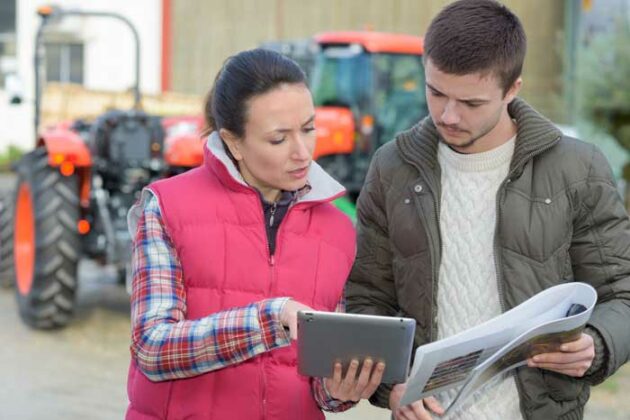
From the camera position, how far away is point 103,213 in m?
7.78

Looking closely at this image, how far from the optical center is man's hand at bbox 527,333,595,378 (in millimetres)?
2354

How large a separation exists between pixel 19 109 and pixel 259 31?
4.74 metres

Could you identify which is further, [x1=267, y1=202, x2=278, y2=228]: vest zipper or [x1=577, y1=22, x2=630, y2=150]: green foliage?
[x1=577, y1=22, x2=630, y2=150]: green foliage

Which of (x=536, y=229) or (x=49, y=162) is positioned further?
(x=49, y=162)

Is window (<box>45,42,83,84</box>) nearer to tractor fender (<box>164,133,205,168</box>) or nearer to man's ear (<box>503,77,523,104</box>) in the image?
tractor fender (<box>164,133,205,168</box>)

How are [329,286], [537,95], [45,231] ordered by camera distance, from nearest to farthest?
[329,286] → [45,231] → [537,95]

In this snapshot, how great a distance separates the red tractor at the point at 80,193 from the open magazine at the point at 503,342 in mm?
5198

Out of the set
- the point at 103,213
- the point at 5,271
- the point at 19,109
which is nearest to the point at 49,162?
the point at 103,213

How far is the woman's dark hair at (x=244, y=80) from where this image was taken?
2.43m

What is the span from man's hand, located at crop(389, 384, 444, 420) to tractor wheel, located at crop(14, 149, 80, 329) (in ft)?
17.1

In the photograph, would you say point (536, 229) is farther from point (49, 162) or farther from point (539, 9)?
point (539, 9)

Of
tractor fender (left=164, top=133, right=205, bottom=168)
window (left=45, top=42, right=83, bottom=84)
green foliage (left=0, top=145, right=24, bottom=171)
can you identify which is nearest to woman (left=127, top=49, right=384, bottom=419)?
tractor fender (left=164, top=133, right=205, bottom=168)

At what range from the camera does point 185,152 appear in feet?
24.6

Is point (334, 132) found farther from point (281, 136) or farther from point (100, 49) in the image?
point (100, 49)
